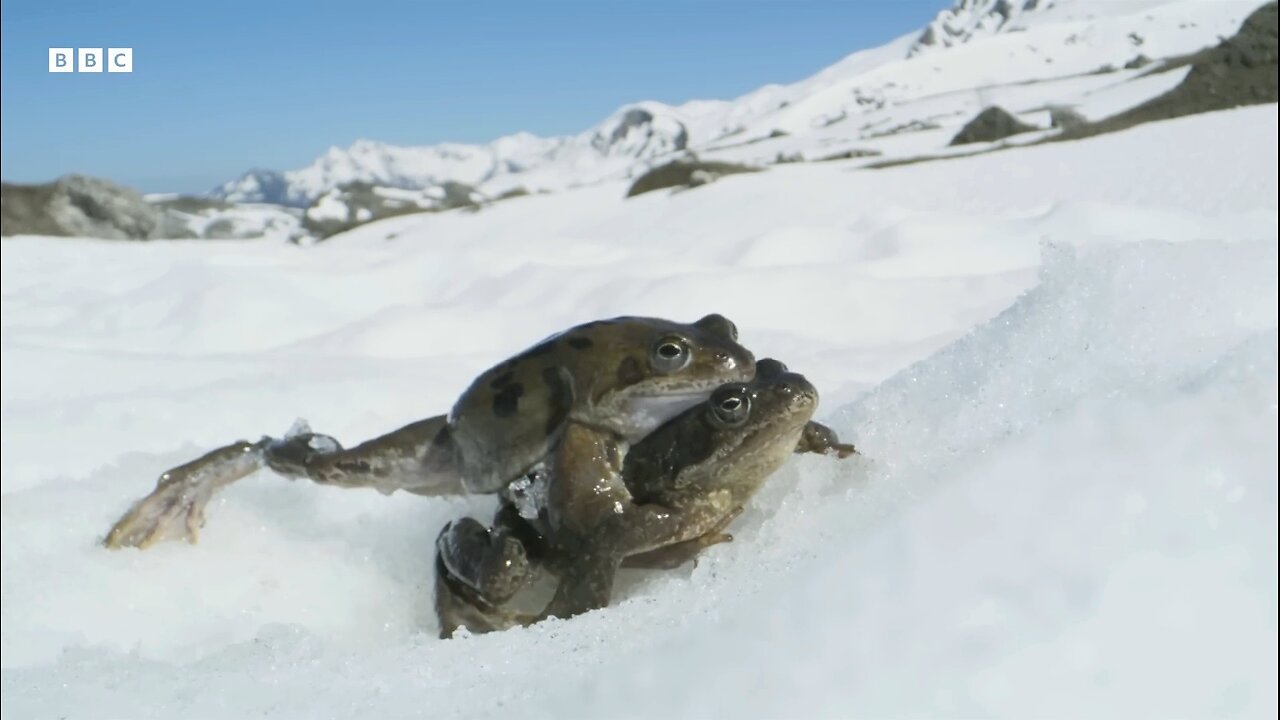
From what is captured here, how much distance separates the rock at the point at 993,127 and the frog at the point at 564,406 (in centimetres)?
1731

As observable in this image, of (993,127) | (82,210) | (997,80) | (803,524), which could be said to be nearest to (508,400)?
(803,524)

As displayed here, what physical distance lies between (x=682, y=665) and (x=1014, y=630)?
1.17 ft

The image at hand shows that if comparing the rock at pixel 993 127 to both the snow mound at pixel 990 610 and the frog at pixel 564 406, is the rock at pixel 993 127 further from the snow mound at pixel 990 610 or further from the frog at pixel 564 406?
the snow mound at pixel 990 610

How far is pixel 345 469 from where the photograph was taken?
2.15 meters

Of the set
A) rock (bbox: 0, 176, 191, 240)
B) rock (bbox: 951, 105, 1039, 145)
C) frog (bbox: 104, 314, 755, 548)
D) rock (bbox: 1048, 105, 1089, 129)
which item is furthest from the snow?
frog (bbox: 104, 314, 755, 548)

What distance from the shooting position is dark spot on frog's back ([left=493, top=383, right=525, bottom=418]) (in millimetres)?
1856

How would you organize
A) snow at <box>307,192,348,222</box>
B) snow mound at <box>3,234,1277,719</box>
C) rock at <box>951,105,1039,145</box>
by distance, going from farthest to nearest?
snow at <box>307,192,348,222</box> < rock at <box>951,105,1039,145</box> < snow mound at <box>3,234,1277,719</box>

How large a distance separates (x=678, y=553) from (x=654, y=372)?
32cm

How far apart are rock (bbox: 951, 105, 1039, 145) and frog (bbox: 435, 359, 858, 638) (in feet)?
57.0

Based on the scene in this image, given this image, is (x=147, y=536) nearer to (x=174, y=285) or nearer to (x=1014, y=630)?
(x=1014, y=630)

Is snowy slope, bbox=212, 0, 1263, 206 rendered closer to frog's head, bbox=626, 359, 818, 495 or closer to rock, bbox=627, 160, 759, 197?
rock, bbox=627, 160, 759, 197

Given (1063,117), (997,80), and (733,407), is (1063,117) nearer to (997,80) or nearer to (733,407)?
(997,80)

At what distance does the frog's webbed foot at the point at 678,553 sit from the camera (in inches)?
67.3

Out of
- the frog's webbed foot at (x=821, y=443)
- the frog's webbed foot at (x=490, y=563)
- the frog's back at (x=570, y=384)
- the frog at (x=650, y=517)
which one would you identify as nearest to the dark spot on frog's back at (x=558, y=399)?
the frog's back at (x=570, y=384)
